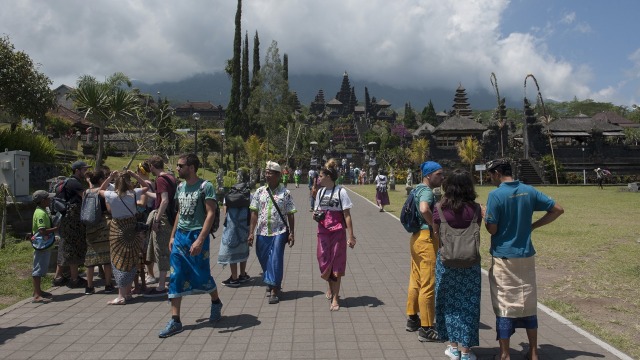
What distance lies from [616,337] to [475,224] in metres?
1.98

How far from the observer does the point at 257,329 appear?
4.69 metres

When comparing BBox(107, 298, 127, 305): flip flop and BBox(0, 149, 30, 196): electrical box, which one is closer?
BBox(107, 298, 127, 305): flip flop

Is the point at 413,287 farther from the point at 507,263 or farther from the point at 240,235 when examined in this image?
the point at 240,235

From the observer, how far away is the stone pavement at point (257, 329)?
13.4 feet

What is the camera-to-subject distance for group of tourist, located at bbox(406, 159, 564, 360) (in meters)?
3.69

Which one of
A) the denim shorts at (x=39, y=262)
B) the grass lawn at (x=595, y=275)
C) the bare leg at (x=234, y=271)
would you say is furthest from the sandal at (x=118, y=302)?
the grass lawn at (x=595, y=275)

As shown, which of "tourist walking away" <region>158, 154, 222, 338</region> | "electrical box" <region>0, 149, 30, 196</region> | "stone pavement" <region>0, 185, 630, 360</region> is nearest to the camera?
"stone pavement" <region>0, 185, 630, 360</region>

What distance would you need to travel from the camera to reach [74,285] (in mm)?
6344

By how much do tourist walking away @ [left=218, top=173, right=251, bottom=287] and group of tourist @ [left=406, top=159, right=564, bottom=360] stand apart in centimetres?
311

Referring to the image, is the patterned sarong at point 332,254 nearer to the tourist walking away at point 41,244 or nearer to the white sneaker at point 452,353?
the white sneaker at point 452,353

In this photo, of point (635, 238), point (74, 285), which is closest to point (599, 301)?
point (635, 238)

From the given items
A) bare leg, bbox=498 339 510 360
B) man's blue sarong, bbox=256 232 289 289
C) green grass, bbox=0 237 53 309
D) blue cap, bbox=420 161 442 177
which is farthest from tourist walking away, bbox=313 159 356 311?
green grass, bbox=0 237 53 309

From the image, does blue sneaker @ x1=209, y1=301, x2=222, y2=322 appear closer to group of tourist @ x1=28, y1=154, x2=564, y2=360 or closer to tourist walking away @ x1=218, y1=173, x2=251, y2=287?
group of tourist @ x1=28, y1=154, x2=564, y2=360

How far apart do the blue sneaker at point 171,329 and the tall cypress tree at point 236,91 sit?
144 feet
